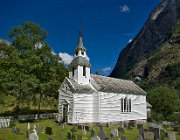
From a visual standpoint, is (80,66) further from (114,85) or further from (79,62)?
(114,85)

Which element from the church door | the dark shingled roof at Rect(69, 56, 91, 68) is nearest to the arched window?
the dark shingled roof at Rect(69, 56, 91, 68)

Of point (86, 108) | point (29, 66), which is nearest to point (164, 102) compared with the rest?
point (86, 108)

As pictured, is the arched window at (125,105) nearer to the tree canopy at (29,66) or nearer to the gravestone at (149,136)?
the tree canopy at (29,66)

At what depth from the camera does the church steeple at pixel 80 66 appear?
36719 millimetres

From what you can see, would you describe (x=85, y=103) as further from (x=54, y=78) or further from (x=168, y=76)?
(x=168, y=76)

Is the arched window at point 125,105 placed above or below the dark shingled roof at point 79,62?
below

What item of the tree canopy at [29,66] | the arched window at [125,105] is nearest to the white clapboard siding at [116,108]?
the arched window at [125,105]

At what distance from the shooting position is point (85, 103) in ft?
116

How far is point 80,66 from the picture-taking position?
36.9 m

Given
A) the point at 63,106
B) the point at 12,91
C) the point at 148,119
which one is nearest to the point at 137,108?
the point at 148,119

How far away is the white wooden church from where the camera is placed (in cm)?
3443

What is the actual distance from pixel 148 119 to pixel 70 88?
18176 millimetres

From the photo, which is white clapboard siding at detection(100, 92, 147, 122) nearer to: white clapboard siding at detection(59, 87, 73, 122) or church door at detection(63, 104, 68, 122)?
white clapboard siding at detection(59, 87, 73, 122)

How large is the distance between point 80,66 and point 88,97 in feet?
15.0
